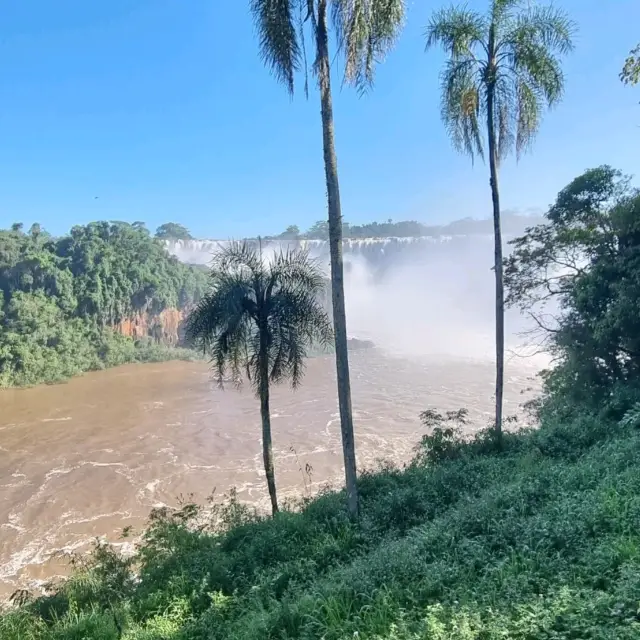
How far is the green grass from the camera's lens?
2604mm

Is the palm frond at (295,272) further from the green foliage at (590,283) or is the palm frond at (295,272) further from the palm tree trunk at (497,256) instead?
the green foliage at (590,283)

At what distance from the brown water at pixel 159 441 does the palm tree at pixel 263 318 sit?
4.89 meters

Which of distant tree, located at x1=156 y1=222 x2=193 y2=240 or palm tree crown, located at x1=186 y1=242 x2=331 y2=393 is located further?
distant tree, located at x1=156 y1=222 x2=193 y2=240

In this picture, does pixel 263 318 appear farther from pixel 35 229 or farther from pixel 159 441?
pixel 35 229

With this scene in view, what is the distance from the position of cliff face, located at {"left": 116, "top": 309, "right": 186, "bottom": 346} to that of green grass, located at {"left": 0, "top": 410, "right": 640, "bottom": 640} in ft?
118

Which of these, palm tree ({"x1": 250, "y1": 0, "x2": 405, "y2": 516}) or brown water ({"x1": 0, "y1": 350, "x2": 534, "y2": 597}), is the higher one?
palm tree ({"x1": 250, "y1": 0, "x2": 405, "y2": 516})

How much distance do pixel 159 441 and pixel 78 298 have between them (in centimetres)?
2217

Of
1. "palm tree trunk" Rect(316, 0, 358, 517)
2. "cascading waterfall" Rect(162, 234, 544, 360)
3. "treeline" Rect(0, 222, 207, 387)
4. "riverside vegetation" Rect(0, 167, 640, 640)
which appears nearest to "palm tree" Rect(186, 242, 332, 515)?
"palm tree trunk" Rect(316, 0, 358, 517)

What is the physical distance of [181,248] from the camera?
68125 mm

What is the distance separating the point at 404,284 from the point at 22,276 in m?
50.5

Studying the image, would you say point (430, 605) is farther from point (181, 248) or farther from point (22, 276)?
point (181, 248)

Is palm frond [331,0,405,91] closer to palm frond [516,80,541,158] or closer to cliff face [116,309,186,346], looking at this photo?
palm frond [516,80,541,158]

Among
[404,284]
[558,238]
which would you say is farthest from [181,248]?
[558,238]

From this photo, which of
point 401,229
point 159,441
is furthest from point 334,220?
point 401,229
